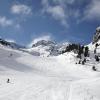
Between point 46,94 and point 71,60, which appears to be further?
point 71,60

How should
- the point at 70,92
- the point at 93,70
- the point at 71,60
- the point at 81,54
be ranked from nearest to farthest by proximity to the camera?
the point at 70,92, the point at 93,70, the point at 71,60, the point at 81,54

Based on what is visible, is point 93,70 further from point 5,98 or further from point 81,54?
point 5,98

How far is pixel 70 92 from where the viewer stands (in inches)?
1179

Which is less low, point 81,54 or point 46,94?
point 81,54

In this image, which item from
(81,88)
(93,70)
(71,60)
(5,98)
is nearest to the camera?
(5,98)

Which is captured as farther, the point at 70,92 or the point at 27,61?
the point at 27,61

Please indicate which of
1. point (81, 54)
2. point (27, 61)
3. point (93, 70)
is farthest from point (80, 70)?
point (81, 54)

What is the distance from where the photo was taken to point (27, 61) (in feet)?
292

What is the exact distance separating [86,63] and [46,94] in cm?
6728

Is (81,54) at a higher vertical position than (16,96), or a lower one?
higher

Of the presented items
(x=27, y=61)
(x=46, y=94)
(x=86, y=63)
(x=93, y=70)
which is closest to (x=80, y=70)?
(x=93, y=70)

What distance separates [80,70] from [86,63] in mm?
12141

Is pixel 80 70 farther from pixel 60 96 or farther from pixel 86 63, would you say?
pixel 60 96

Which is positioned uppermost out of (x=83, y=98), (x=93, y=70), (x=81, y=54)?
(x=81, y=54)
